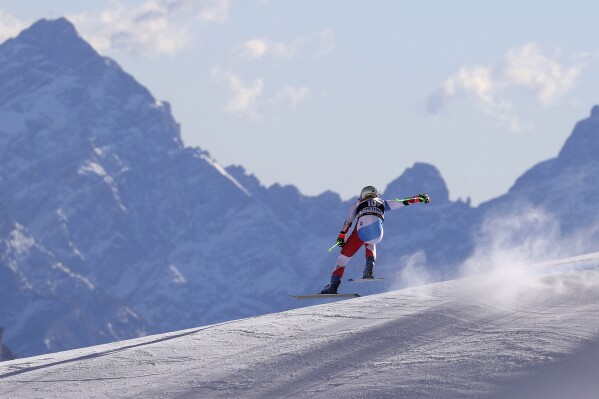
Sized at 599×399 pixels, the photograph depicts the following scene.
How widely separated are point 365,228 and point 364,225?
64 mm

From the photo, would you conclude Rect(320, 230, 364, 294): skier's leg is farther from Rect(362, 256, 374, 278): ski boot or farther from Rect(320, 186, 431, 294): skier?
Rect(362, 256, 374, 278): ski boot

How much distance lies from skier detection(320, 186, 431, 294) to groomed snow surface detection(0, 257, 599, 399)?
16.5ft

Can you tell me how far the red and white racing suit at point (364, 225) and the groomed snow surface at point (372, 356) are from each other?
510 centimetres

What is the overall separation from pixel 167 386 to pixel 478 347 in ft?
12.6

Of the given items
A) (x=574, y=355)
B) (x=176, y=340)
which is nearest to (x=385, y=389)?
(x=574, y=355)

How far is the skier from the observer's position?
2709 centimetres

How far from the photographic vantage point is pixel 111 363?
17.9 m

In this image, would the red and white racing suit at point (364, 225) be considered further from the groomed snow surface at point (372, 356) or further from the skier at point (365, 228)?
the groomed snow surface at point (372, 356)

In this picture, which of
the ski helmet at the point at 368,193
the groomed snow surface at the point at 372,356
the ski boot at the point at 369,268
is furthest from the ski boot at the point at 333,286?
the groomed snow surface at the point at 372,356

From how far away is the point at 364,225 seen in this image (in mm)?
27125

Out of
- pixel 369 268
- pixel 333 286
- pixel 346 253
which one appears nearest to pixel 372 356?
pixel 333 286

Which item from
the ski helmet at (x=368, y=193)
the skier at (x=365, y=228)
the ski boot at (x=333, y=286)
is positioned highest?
the ski helmet at (x=368, y=193)

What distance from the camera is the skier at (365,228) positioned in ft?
88.9

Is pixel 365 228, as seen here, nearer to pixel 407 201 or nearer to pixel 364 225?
pixel 364 225
